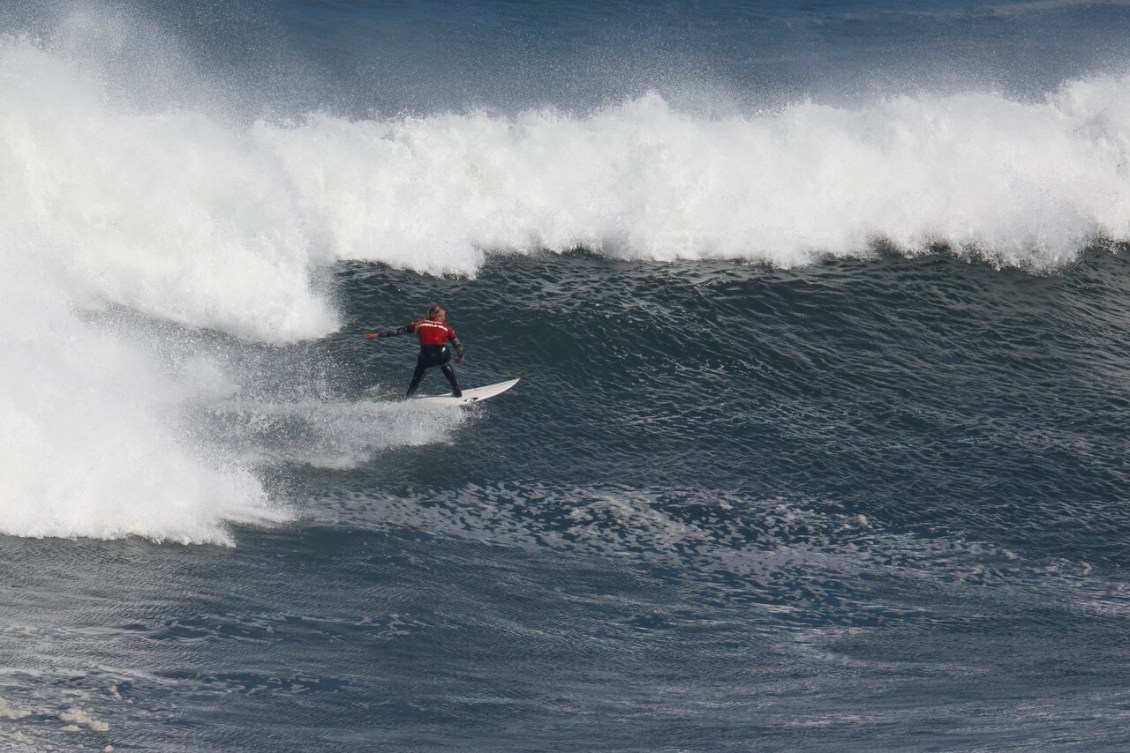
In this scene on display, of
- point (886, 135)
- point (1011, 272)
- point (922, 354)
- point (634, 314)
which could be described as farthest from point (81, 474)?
point (886, 135)

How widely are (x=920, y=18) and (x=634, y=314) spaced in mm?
21364

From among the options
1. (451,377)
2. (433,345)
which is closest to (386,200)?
(433,345)

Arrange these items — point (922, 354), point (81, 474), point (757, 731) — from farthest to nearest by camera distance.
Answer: point (922, 354)
point (81, 474)
point (757, 731)

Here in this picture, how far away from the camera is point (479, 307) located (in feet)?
58.6

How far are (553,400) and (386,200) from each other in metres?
6.28

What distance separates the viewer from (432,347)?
14820 millimetres

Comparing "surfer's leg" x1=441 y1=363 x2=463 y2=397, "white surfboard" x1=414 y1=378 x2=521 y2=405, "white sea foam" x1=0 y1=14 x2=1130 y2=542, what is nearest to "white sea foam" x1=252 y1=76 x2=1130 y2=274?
"white sea foam" x1=0 y1=14 x2=1130 y2=542

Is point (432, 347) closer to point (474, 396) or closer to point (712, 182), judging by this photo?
point (474, 396)

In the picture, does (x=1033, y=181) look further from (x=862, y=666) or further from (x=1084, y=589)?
(x=862, y=666)

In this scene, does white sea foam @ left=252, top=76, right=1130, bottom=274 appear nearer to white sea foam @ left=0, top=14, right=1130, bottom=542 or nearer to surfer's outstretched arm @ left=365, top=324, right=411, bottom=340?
white sea foam @ left=0, top=14, right=1130, bottom=542

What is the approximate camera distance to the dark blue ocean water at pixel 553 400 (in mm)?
9031

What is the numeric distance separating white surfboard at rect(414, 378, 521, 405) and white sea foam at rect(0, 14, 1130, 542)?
97 centimetres

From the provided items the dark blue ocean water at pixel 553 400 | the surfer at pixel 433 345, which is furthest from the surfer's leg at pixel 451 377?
the dark blue ocean water at pixel 553 400

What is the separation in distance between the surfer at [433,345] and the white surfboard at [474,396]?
4.9 inches
